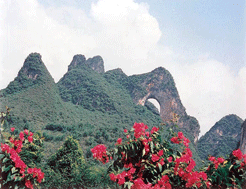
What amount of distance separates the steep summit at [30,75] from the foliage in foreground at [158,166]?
186ft

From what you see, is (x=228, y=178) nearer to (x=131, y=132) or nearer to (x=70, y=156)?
(x=131, y=132)

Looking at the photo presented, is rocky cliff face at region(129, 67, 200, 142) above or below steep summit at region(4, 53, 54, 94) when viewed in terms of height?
above

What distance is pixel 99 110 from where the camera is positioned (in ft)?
209

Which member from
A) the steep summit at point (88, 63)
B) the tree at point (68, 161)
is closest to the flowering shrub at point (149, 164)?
the tree at point (68, 161)

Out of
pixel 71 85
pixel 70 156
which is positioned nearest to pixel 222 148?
pixel 71 85

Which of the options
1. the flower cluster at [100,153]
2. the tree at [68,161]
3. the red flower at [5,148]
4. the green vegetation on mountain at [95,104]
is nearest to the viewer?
the red flower at [5,148]

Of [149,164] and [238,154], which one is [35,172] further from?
[238,154]

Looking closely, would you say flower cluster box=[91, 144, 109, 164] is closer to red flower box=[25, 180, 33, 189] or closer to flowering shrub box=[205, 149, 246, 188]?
red flower box=[25, 180, 33, 189]

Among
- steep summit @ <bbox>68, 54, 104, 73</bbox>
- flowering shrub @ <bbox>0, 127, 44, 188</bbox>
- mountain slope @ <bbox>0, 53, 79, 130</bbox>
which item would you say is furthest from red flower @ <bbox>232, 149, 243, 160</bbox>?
steep summit @ <bbox>68, 54, 104, 73</bbox>

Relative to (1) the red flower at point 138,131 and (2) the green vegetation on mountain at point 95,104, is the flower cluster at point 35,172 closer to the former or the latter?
(1) the red flower at point 138,131

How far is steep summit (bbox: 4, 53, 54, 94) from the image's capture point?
5603cm

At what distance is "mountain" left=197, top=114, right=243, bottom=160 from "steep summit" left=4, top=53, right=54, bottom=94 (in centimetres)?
4589

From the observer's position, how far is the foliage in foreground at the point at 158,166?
10.5 ft

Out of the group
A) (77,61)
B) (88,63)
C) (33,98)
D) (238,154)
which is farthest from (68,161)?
(88,63)
